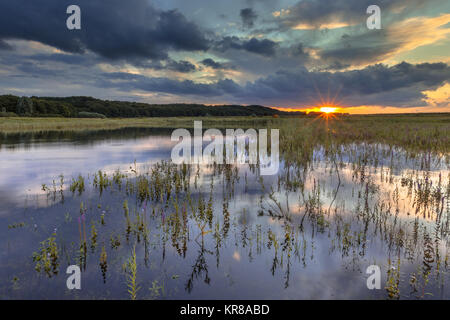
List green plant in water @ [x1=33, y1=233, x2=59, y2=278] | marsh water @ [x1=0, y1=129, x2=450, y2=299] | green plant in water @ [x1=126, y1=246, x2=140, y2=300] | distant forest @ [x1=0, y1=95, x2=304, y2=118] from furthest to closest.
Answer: distant forest @ [x1=0, y1=95, x2=304, y2=118]
green plant in water @ [x1=33, y1=233, x2=59, y2=278]
marsh water @ [x1=0, y1=129, x2=450, y2=299]
green plant in water @ [x1=126, y1=246, x2=140, y2=300]

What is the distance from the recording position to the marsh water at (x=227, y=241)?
4719 mm

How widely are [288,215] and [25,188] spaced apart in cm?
1171

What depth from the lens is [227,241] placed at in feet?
21.2

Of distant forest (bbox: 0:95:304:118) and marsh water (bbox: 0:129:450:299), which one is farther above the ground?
distant forest (bbox: 0:95:304:118)

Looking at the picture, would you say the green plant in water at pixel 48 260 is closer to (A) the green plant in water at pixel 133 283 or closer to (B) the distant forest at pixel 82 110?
(A) the green plant in water at pixel 133 283

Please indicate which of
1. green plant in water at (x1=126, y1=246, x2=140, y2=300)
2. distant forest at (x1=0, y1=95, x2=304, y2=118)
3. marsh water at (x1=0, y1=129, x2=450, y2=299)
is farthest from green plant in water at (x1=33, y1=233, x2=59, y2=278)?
distant forest at (x1=0, y1=95, x2=304, y2=118)

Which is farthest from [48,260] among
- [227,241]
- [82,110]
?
[82,110]

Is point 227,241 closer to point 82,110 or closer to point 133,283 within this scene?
point 133,283

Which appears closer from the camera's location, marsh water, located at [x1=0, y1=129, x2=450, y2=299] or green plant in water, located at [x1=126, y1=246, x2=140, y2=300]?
green plant in water, located at [x1=126, y1=246, x2=140, y2=300]

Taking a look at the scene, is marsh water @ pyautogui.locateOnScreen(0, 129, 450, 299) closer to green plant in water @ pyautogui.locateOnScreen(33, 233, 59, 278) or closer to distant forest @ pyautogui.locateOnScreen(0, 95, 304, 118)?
green plant in water @ pyautogui.locateOnScreen(33, 233, 59, 278)

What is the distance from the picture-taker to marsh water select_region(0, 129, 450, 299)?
4.72m

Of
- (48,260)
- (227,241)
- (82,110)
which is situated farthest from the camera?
(82,110)
